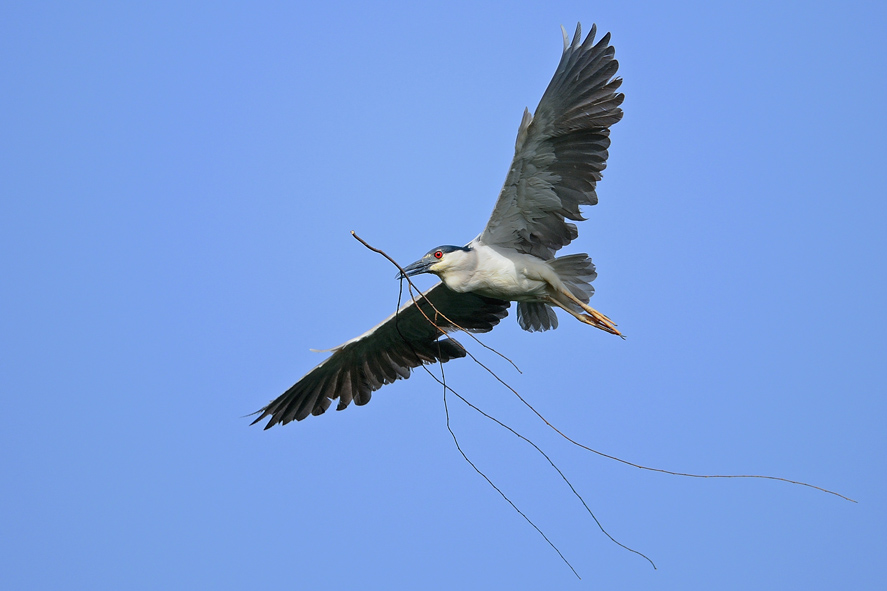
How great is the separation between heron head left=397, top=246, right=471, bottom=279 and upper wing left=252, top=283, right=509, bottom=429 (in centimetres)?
108

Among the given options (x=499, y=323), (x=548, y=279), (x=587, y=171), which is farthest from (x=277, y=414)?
(x=587, y=171)

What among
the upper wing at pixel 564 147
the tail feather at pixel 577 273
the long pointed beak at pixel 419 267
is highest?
the upper wing at pixel 564 147

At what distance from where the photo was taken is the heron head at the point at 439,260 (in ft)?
22.7

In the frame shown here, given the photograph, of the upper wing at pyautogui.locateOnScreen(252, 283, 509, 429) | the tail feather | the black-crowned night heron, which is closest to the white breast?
the black-crowned night heron

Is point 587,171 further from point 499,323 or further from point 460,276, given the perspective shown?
point 499,323

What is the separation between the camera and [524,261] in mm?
7078

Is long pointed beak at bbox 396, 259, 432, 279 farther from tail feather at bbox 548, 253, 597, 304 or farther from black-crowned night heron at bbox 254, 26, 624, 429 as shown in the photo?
tail feather at bbox 548, 253, 597, 304

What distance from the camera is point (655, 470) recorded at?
464 cm

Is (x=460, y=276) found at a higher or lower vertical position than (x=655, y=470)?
higher

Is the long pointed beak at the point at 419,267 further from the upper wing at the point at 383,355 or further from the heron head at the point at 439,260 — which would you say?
the upper wing at the point at 383,355

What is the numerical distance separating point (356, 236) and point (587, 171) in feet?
9.21

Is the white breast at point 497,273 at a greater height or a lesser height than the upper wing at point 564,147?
lesser

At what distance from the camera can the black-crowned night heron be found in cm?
643

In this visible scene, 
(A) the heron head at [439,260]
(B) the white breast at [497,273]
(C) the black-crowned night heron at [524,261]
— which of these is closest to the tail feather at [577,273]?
(C) the black-crowned night heron at [524,261]
